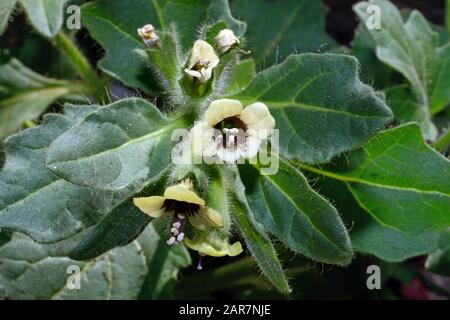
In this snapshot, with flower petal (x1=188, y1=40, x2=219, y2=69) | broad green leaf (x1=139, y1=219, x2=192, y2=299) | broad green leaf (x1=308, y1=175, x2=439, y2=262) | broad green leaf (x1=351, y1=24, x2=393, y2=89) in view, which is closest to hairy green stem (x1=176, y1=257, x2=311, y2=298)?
broad green leaf (x1=139, y1=219, x2=192, y2=299)

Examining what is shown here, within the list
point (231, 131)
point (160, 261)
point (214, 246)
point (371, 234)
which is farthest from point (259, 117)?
point (160, 261)

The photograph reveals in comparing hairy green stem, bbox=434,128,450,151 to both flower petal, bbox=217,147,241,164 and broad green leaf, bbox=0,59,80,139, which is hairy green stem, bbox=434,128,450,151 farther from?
broad green leaf, bbox=0,59,80,139

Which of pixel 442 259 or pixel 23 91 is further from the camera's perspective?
pixel 23 91

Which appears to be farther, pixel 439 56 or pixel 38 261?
pixel 439 56

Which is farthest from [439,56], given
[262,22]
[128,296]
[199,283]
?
[128,296]

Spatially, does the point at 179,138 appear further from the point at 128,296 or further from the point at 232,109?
the point at 128,296

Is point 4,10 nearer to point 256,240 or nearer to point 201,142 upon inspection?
point 201,142
